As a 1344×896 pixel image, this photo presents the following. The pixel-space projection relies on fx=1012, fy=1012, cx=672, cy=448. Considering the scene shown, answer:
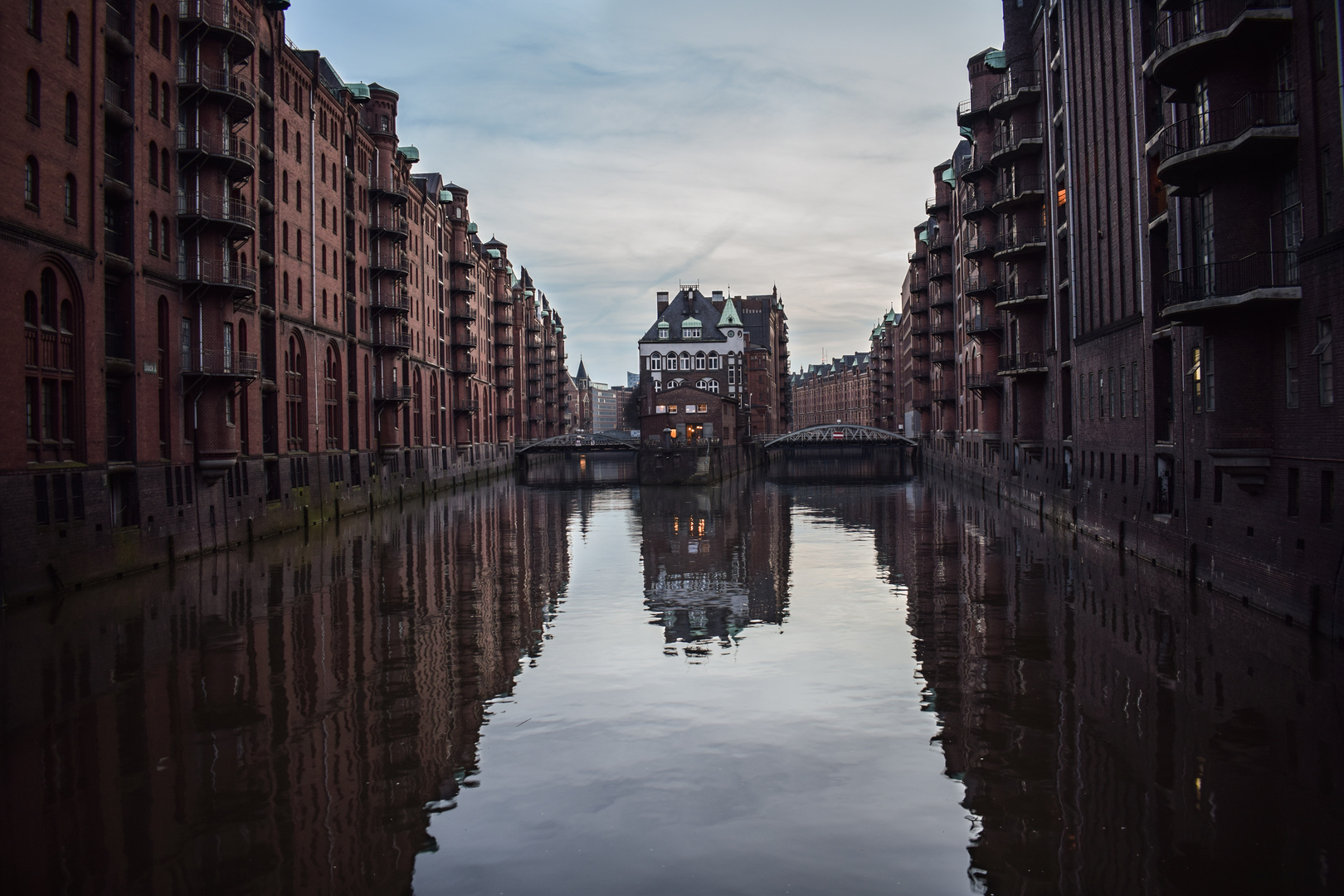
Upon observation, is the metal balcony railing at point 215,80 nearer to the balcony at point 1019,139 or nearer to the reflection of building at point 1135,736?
the reflection of building at point 1135,736

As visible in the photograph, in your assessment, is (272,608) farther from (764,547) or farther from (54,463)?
(764,547)

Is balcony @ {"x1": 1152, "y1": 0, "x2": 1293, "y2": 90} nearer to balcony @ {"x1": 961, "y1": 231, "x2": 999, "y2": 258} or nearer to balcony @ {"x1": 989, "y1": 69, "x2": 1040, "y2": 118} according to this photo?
balcony @ {"x1": 989, "y1": 69, "x2": 1040, "y2": 118}

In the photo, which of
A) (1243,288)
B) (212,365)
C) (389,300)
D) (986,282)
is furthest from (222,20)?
(986,282)

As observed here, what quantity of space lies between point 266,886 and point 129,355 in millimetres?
25553

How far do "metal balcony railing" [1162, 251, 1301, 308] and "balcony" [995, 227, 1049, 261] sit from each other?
24075 mm

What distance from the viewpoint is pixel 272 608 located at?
24688 mm


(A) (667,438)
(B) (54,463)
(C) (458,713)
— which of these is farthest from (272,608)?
(A) (667,438)

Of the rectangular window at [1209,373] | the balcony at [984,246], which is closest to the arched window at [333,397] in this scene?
the balcony at [984,246]

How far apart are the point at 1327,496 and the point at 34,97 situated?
101ft

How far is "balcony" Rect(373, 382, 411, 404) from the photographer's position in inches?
2404

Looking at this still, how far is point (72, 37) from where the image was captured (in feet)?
91.0

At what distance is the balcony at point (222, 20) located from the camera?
34.8m

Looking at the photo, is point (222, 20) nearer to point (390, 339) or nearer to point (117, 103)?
point (117, 103)

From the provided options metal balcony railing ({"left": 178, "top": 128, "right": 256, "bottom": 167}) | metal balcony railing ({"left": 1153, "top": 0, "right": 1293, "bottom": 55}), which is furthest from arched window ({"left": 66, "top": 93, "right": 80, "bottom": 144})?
metal balcony railing ({"left": 1153, "top": 0, "right": 1293, "bottom": 55})
